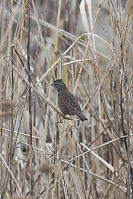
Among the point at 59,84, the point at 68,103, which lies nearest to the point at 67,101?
the point at 68,103

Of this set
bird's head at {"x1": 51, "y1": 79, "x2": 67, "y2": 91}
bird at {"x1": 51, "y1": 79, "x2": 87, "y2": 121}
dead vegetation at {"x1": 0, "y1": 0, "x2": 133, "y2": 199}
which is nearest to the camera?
dead vegetation at {"x1": 0, "y1": 0, "x2": 133, "y2": 199}

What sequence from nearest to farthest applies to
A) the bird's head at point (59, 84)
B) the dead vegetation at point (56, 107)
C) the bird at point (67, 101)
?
the dead vegetation at point (56, 107)
the bird's head at point (59, 84)
the bird at point (67, 101)

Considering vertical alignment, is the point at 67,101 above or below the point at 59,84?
below

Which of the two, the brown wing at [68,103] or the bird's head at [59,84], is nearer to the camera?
the bird's head at [59,84]

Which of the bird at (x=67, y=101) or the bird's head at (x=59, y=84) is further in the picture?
the bird at (x=67, y=101)

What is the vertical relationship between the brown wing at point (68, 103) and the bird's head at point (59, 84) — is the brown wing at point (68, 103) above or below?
below

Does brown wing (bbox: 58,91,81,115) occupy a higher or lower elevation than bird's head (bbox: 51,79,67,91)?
lower

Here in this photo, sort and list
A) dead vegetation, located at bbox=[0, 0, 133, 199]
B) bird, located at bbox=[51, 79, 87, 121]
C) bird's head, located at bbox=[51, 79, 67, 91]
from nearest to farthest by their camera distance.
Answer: dead vegetation, located at bbox=[0, 0, 133, 199] < bird's head, located at bbox=[51, 79, 67, 91] < bird, located at bbox=[51, 79, 87, 121]

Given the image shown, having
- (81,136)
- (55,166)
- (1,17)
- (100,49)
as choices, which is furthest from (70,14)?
(55,166)

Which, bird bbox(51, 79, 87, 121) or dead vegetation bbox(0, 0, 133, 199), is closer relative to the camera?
dead vegetation bbox(0, 0, 133, 199)

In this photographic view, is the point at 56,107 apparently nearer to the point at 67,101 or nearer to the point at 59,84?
the point at 59,84

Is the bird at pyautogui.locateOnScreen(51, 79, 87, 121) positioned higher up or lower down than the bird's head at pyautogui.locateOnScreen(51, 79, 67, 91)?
lower down

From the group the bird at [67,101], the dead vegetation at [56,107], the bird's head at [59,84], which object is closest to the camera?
the dead vegetation at [56,107]

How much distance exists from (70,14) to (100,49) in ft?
4.31
